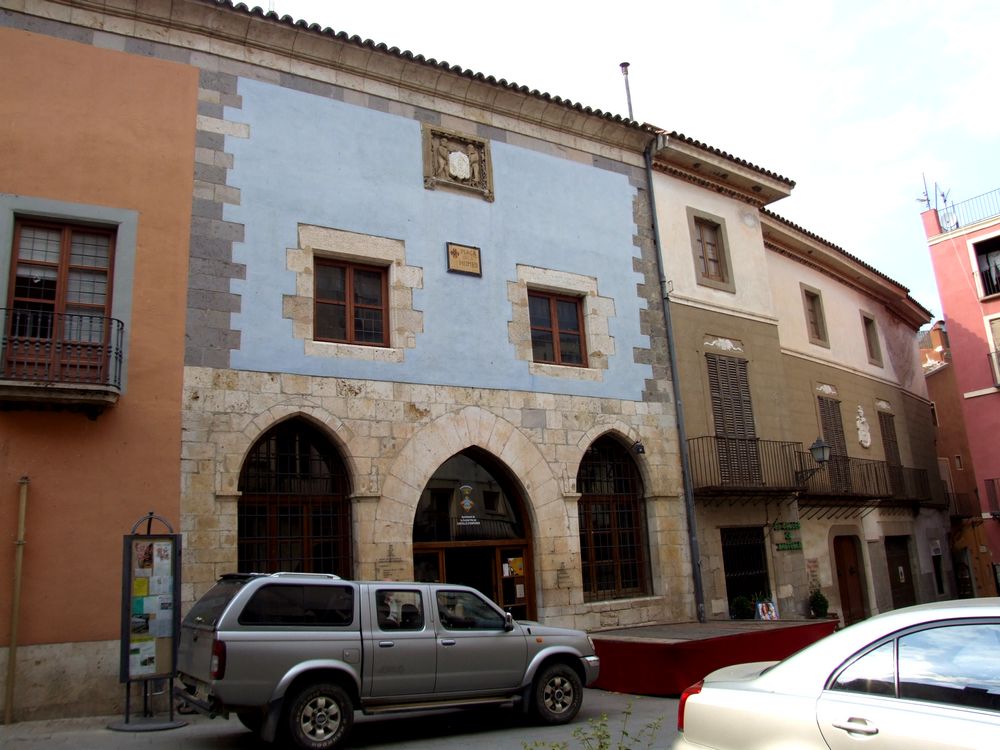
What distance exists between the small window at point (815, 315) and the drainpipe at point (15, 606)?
56.4 ft

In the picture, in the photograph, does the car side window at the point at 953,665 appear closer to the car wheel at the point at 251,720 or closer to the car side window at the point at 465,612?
the car side window at the point at 465,612

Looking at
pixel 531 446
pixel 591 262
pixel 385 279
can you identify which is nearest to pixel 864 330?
pixel 591 262

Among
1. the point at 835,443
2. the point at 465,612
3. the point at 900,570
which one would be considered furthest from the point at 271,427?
the point at 900,570

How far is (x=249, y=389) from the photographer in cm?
1105

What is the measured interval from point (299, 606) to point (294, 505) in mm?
3745

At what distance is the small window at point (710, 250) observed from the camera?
1680 cm

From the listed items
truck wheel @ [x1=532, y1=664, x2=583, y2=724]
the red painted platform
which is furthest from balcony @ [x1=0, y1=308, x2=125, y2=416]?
the red painted platform

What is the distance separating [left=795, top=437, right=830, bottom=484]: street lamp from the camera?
1602cm

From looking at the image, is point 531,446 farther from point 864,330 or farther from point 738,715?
point 864,330

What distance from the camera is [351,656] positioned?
773cm

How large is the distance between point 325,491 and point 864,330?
17.6 m

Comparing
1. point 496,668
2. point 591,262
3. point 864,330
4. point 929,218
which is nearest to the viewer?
point 496,668

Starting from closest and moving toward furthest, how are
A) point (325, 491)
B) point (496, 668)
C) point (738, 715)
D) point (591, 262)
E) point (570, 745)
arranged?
1. point (738, 715)
2. point (570, 745)
3. point (496, 668)
4. point (325, 491)
5. point (591, 262)

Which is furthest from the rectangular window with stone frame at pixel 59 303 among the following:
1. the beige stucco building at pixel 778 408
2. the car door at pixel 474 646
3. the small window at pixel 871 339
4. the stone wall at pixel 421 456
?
the small window at pixel 871 339
